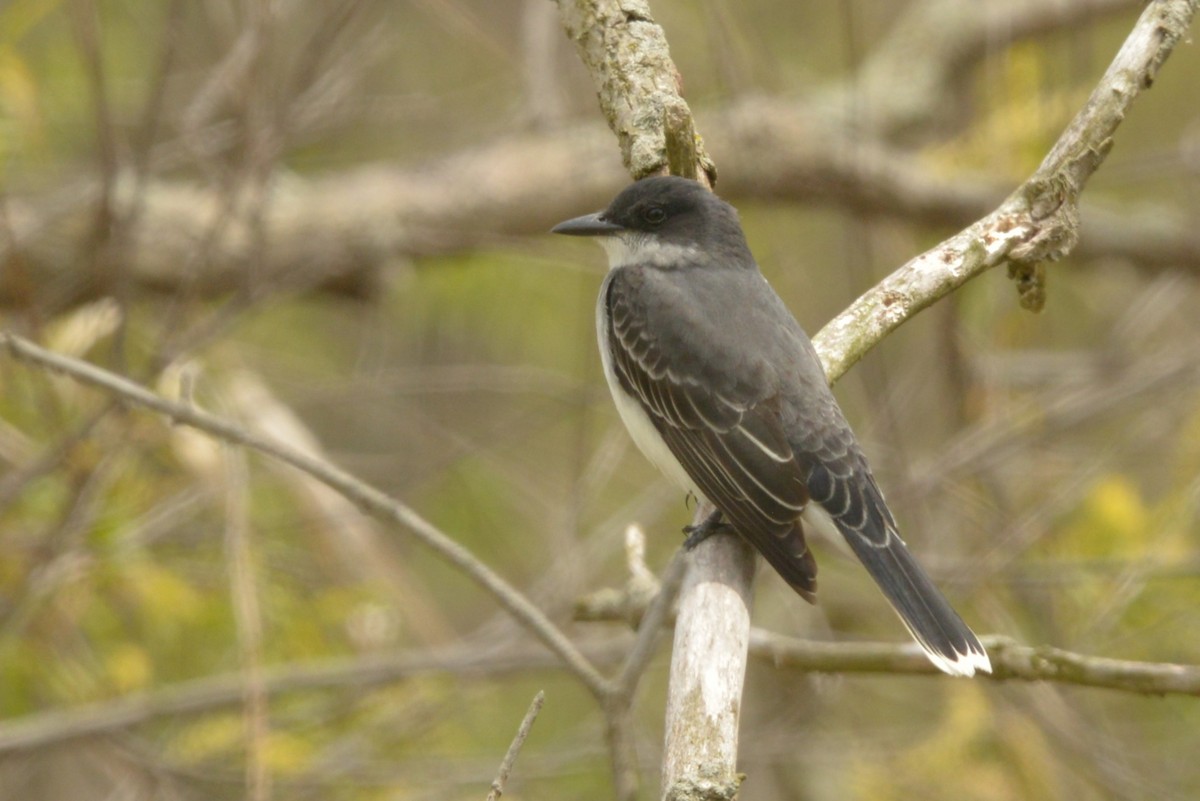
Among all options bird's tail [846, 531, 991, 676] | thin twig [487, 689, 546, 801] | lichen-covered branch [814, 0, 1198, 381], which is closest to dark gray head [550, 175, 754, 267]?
lichen-covered branch [814, 0, 1198, 381]

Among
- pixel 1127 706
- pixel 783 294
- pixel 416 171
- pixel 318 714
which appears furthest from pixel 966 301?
pixel 318 714

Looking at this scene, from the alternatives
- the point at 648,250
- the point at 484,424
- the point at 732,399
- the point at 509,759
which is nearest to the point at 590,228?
the point at 648,250

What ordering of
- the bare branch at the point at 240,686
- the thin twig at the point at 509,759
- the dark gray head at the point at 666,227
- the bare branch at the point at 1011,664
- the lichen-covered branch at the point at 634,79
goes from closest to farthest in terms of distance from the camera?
the thin twig at the point at 509,759 < the bare branch at the point at 1011,664 < the lichen-covered branch at the point at 634,79 < the dark gray head at the point at 666,227 < the bare branch at the point at 240,686

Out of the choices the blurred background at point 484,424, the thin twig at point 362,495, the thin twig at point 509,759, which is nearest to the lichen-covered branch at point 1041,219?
the thin twig at point 362,495

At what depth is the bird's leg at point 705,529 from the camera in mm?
3596

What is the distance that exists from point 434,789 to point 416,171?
3333mm

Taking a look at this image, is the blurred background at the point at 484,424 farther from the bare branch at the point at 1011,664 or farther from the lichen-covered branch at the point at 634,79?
the bare branch at the point at 1011,664

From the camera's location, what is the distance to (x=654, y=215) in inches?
170

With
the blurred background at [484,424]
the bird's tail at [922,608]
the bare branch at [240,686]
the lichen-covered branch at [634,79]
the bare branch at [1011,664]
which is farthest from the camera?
the blurred background at [484,424]

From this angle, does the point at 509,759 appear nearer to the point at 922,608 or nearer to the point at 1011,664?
the point at 1011,664

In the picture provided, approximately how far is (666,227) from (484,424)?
15.6 feet

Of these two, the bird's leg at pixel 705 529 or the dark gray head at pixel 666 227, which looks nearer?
the bird's leg at pixel 705 529

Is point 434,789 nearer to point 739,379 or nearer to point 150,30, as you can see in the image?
point 739,379

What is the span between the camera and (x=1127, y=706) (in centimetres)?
711
